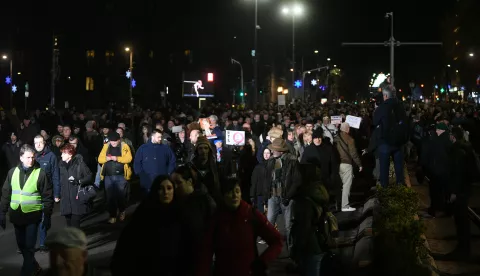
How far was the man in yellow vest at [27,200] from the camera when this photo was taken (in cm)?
970

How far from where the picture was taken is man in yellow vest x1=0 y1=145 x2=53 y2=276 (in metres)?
9.70

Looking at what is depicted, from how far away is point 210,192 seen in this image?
941 centimetres

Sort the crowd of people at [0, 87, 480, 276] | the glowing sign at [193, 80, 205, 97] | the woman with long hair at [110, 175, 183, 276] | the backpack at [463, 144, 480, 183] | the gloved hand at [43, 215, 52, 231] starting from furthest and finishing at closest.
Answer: the glowing sign at [193, 80, 205, 97] → the gloved hand at [43, 215, 52, 231] → the backpack at [463, 144, 480, 183] → the crowd of people at [0, 87, 480, 276] → the woman with long hair at [110, 175, 183, 276]

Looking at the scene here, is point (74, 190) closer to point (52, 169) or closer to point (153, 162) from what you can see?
point (52, 169)

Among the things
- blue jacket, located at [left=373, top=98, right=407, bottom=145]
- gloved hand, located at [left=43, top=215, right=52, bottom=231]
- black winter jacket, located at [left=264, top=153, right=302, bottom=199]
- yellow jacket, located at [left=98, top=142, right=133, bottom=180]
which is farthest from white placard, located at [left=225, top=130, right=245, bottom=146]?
gloved hand, located at [left=43, top=215, right=52, bottom=231]

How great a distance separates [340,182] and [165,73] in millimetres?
69253

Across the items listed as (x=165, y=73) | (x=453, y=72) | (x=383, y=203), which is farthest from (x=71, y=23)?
(x=453, y=72)

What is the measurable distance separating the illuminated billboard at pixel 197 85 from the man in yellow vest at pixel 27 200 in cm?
3925

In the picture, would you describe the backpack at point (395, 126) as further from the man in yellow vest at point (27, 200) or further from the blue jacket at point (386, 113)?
the man in yellow vest at point (27, 200)

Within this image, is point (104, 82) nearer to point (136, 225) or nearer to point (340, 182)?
point (340, 182)

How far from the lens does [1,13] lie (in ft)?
227

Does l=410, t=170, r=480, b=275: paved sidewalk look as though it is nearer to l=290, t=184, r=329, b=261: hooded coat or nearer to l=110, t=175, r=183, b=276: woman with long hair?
l=290, t=184, r=329, b=261: hooded coat

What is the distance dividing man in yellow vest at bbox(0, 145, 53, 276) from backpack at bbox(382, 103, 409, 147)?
17.8 feet

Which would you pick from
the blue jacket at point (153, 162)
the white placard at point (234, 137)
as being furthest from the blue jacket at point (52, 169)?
the white placard at point (234, 137)
